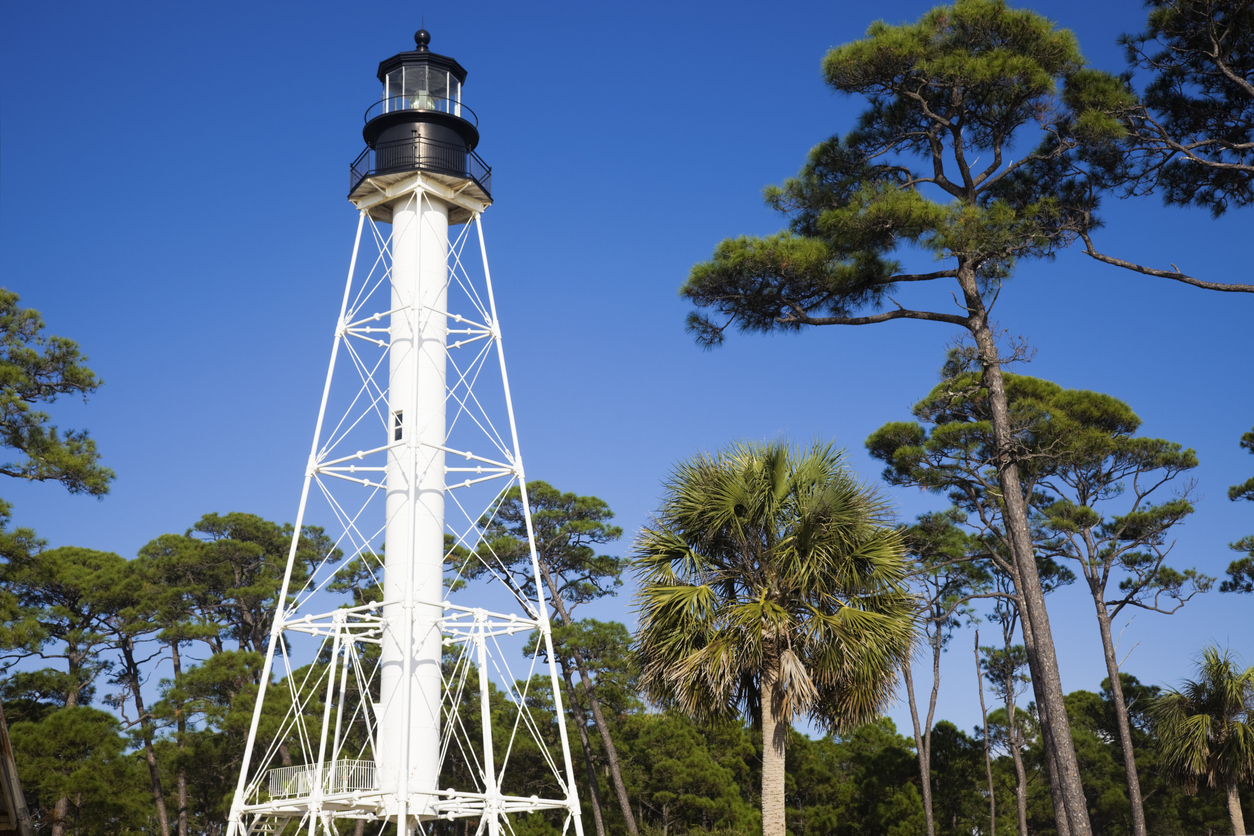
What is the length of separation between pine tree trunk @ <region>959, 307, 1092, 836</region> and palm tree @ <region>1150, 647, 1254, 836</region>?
10.4 m

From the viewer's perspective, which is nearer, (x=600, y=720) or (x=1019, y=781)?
(x=600, y=720)

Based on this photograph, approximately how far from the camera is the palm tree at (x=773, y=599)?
1319 centimetres

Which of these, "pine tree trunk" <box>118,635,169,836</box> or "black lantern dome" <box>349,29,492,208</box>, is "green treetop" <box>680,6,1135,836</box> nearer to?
"black lantern dome" <box>349,29,492,208</box>

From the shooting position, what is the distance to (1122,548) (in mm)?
28594

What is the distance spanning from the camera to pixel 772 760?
13195mm

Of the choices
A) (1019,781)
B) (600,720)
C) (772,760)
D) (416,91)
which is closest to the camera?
(772,760)

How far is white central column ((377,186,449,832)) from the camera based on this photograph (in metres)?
15.9

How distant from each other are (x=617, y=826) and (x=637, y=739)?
2.50 m

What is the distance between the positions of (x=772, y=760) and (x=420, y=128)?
1178 cm

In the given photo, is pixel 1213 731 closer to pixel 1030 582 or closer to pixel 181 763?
pixel 1030 582

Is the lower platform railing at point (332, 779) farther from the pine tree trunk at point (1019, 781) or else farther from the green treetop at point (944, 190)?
the pine tree trunk at point (1019, 781)

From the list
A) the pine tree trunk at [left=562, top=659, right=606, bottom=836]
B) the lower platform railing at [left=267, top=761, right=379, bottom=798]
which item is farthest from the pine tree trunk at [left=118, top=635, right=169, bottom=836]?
the lower platform railing at [left=267, top=761, right=379, bottom=798]

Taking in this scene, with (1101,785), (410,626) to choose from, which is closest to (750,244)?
(410,626)

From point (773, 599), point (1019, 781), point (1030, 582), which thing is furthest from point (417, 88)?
point (1019, 781)
